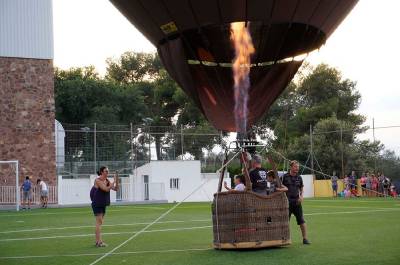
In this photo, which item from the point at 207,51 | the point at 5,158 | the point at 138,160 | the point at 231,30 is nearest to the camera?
the point at 231,30

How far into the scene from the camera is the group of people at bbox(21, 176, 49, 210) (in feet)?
96.3

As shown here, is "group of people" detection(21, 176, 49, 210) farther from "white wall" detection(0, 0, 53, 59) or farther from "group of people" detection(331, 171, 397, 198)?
"group of people" detection(331, 171, 397, 198)

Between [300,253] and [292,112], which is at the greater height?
[292,112]

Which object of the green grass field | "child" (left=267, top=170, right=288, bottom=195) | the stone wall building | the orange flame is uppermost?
the stone wall building

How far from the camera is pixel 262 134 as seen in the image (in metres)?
55.7

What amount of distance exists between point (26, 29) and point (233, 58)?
77.1 feet

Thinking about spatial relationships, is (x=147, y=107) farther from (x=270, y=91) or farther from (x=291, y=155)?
(x=270, y=91)

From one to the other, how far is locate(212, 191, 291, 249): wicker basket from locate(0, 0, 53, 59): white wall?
23057 mm

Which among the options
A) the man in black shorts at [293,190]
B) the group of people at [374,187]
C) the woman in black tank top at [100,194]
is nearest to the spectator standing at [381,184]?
the group of people at [374,187]

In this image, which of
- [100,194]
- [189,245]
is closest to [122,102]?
[100,194]

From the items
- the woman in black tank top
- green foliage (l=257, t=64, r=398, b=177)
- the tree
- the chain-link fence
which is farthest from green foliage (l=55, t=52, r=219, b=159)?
the woman in black tank top

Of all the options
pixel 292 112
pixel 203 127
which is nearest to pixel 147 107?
pixel 203 127

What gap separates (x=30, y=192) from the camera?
1201 inches

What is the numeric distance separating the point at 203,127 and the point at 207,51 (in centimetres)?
4071
